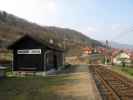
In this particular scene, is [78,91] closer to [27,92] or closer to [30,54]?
[27,92]

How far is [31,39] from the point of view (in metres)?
27.8

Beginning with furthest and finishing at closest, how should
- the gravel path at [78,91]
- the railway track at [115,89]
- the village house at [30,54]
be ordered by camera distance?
the village house at [30,54], the railway track at [115,89], the gravel path at [78,91]

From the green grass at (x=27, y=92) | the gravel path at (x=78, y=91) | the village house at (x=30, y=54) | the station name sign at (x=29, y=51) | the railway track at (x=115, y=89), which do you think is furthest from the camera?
the station name sign at (x=29, y=51)

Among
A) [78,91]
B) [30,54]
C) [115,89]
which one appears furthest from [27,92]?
[30,54]

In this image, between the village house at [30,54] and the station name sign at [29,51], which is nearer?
the village house at [30,54]

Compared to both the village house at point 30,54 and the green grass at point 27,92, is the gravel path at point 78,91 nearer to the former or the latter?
the green grass at point 27,92

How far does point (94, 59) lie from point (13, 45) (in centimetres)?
6075

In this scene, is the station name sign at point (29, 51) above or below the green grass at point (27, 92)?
above

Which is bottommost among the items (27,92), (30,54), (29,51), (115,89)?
(115,89)

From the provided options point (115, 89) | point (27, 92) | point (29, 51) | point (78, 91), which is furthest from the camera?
point (29, 51)

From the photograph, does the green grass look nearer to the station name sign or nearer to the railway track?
the railway track

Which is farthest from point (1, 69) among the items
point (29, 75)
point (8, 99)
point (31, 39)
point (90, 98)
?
point (90, 98)

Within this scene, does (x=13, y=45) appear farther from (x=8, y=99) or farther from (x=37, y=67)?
(x=8, y=99)

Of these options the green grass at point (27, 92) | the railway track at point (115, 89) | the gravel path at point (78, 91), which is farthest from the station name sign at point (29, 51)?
the gravel path at point (78, 91)
